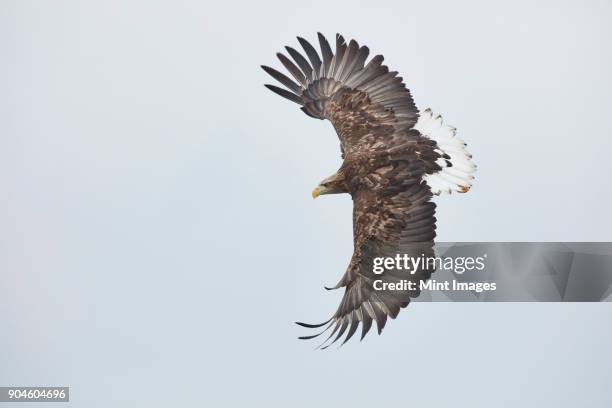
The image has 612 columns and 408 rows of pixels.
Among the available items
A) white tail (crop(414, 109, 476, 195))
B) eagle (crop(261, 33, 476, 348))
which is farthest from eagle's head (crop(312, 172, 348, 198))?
white tail (crop(414, 109, 476, 195))

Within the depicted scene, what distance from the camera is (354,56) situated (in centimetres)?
1438

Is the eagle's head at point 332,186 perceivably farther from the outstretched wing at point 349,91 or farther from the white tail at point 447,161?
the white tail at point 447,161

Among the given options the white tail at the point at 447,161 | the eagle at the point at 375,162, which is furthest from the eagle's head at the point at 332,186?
the white tail at the point at 447,161

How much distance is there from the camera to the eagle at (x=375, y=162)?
13398 mm

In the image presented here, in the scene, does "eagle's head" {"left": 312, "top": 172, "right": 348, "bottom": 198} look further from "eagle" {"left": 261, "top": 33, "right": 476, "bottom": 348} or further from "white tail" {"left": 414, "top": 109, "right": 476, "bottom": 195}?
"white tail" {"left": 414, "top": 109, "right": 476, "bottom": 195}

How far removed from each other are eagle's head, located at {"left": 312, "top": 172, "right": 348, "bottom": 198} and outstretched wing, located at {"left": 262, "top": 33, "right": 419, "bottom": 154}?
38 cm

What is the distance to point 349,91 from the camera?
1443cm

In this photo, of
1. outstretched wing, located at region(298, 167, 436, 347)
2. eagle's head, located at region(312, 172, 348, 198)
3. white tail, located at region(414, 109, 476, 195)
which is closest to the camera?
outstretched wing, located at region(298, 167, 436, 347)

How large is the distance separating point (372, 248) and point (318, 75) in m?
2.09

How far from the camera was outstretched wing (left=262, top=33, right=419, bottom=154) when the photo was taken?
14234 millimetres

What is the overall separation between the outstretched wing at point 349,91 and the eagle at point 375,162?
0.01 meters

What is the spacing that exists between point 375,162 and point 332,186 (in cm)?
50

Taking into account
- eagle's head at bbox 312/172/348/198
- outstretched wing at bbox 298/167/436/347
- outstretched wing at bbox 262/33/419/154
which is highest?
outstretched wing at bbox 262/33/419/154

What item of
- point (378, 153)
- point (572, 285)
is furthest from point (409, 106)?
point (572, 285)
